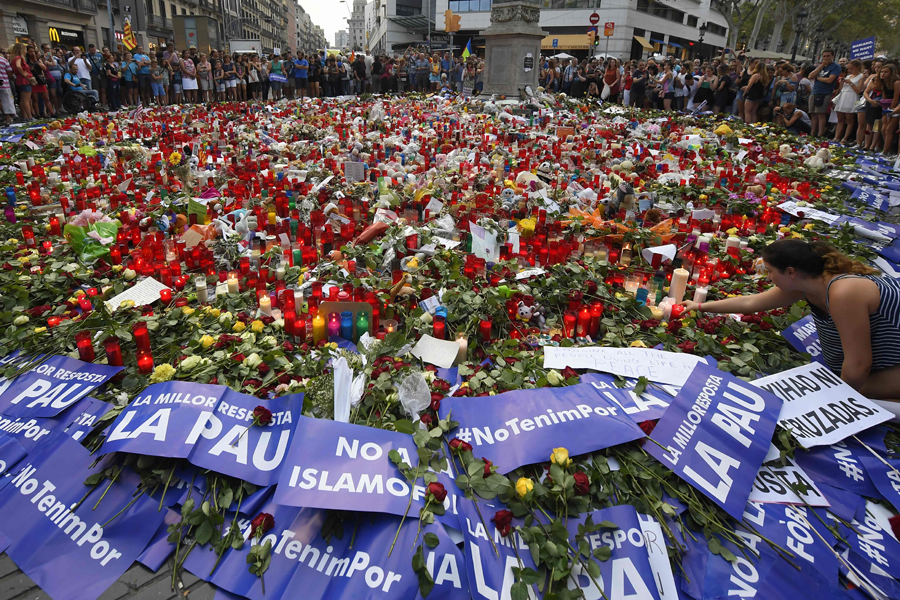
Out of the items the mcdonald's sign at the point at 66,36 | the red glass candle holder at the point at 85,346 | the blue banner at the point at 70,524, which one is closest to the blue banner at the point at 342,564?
the blue banner at the point at 70,524

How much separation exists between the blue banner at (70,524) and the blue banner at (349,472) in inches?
24.5

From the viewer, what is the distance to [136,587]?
205 centimetres

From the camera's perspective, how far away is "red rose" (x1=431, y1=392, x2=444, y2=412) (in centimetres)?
265

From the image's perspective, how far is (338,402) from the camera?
256 centimetres

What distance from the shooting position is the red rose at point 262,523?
2133 millimetres

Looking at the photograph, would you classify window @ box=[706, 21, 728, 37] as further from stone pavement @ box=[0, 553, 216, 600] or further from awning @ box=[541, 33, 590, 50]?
stone pavement @ box=[0, 553, 216, 600]

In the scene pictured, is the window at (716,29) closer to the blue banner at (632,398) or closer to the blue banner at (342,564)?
the blue banner at (632,398)

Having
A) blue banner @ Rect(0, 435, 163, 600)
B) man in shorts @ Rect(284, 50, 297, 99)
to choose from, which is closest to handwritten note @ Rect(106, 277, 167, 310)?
blue banner @ Rect(0, 435, 163, 600)

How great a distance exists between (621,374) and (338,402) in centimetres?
155

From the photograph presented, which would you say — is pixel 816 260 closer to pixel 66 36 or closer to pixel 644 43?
pixel 66 36

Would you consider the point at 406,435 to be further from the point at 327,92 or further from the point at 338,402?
the point at 327,92

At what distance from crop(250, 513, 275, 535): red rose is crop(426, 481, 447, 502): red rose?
2.15 ft

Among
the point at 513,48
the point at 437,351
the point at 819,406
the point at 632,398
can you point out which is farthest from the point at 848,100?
the point at 437,351

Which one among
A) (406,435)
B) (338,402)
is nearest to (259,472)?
(338,402)
